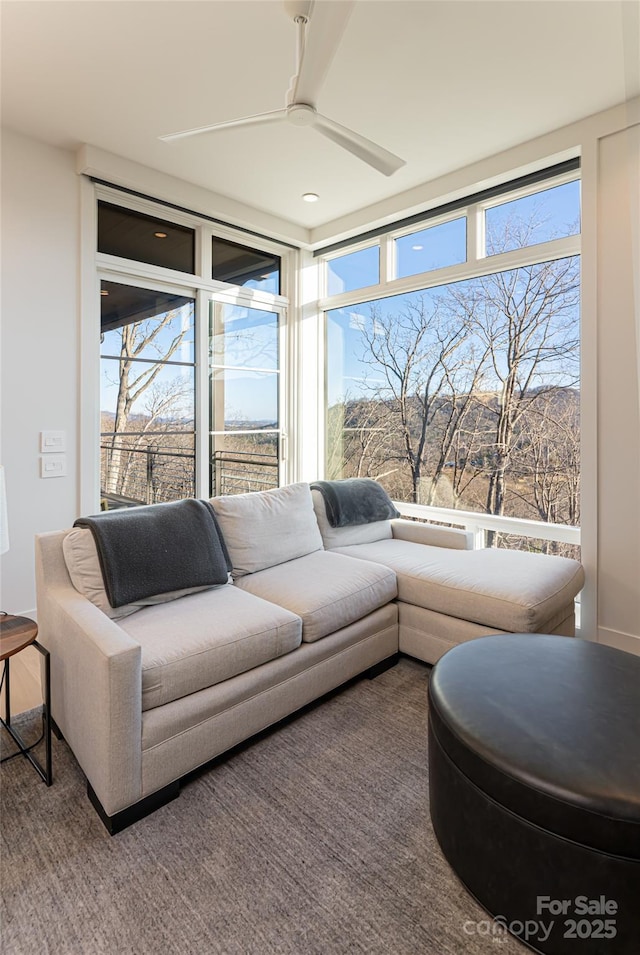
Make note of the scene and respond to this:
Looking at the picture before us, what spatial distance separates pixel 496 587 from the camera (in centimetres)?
241

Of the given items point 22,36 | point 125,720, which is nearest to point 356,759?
point 125,720

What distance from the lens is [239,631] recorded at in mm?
1955

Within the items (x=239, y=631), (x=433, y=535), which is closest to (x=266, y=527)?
(x=239, y=631)

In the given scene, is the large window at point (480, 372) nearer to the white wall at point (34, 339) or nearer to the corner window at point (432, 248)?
the corner window at point (432, 248)

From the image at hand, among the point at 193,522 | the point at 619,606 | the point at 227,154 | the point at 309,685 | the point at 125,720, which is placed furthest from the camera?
the point at 227,154

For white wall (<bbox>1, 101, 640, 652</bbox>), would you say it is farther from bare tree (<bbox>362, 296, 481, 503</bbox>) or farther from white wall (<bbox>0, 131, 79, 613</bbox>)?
bare tree (<bbox>362, 296, 481, 503</bbox>)

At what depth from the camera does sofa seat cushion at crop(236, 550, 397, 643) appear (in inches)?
89.0

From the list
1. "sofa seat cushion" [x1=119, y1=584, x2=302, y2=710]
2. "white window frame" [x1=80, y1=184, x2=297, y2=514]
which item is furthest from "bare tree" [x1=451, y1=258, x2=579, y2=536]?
"sofa seat cushion" [x1=119, y1=584, x2=302, y2=710]

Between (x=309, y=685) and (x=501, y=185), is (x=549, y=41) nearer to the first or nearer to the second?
(x=501, y=185)

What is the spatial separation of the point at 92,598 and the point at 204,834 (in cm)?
94

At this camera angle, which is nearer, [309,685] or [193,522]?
[309,685]

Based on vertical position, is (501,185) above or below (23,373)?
above

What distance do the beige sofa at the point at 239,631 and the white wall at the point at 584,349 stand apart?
0.45 meters

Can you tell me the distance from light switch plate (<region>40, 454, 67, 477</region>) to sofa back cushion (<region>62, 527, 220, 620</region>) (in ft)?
4.15
